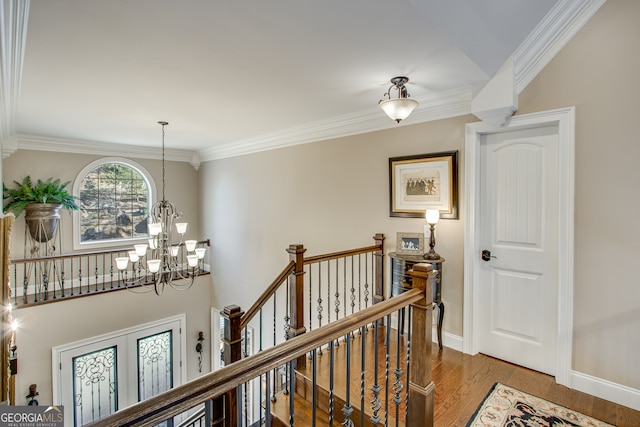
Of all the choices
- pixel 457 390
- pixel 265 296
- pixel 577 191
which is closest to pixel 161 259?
pixel 265 296

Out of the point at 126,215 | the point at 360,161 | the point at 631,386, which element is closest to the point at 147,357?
the point at 126,215

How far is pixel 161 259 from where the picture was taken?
13.2ft

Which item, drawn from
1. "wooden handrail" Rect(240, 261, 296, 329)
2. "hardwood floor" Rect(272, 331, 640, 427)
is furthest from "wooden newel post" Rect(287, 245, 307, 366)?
"hardwood floor" Rect(272, 331, 640, 427)

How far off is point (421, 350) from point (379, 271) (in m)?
1.81

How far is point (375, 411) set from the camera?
5.16 ft

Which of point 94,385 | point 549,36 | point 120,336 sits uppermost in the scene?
point 549,36

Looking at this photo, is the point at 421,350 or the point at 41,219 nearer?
the point at 421,350

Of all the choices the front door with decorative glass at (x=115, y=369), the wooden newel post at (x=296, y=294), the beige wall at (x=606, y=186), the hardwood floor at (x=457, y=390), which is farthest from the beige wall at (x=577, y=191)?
the wooden newel post at (x=296, y=294)

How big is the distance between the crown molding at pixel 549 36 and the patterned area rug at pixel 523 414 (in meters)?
2.43

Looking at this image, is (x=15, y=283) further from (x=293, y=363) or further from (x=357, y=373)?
(x=293, y=363)

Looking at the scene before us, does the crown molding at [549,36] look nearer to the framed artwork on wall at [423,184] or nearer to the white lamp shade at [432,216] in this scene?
the framed artwork on wall at [423,184]

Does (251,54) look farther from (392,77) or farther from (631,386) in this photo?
(631,386)

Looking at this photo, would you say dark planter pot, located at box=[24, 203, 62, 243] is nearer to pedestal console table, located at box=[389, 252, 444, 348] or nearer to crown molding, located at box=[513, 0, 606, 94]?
pedestal console table, located at box=[389, 252, 444, 348]

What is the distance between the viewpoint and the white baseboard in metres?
2.20
